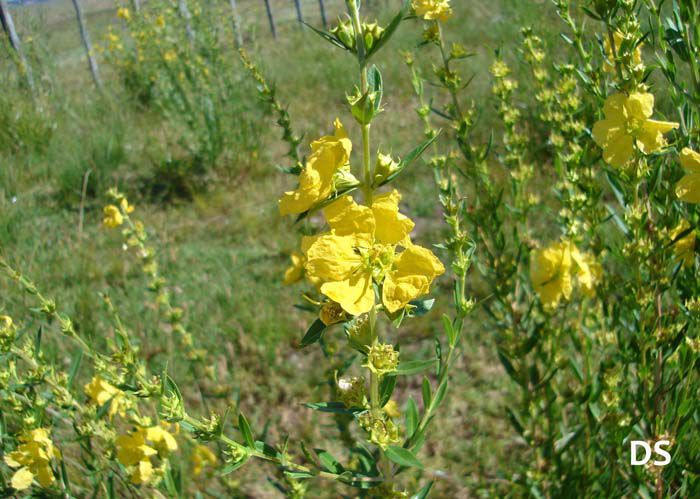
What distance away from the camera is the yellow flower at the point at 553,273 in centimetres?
170

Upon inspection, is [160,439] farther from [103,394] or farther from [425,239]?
[425,239]

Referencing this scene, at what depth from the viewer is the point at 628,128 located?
128 centimetres

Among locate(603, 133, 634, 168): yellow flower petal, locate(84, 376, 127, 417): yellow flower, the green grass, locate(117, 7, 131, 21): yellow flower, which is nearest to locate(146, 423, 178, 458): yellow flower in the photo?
locate(84, 376, 127, 417): yellow flower

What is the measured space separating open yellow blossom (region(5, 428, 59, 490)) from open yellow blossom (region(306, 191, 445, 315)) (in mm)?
1021

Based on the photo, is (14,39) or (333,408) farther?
(14,39)

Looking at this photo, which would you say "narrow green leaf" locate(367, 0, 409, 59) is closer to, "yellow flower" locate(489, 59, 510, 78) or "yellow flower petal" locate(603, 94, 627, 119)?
"yellow flower petal" locate(603, 94, 627, 119)

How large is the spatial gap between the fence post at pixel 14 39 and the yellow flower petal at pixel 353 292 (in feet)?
25.0

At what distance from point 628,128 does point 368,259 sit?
0.72 metres

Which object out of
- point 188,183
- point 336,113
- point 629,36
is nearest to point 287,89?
point 336,113

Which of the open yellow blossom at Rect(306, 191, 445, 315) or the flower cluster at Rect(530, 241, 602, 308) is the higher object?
the open yellow blossom at Rect(306, 191, 445, 315)

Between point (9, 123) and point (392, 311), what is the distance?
6.67 metres

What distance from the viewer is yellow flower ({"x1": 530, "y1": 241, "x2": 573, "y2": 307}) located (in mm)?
1703

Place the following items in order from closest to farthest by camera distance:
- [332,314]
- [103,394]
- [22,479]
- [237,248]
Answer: [332,314], [22,479], [103,394], [237,248]

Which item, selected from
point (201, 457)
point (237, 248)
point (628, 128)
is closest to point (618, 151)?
point (628, 128)
